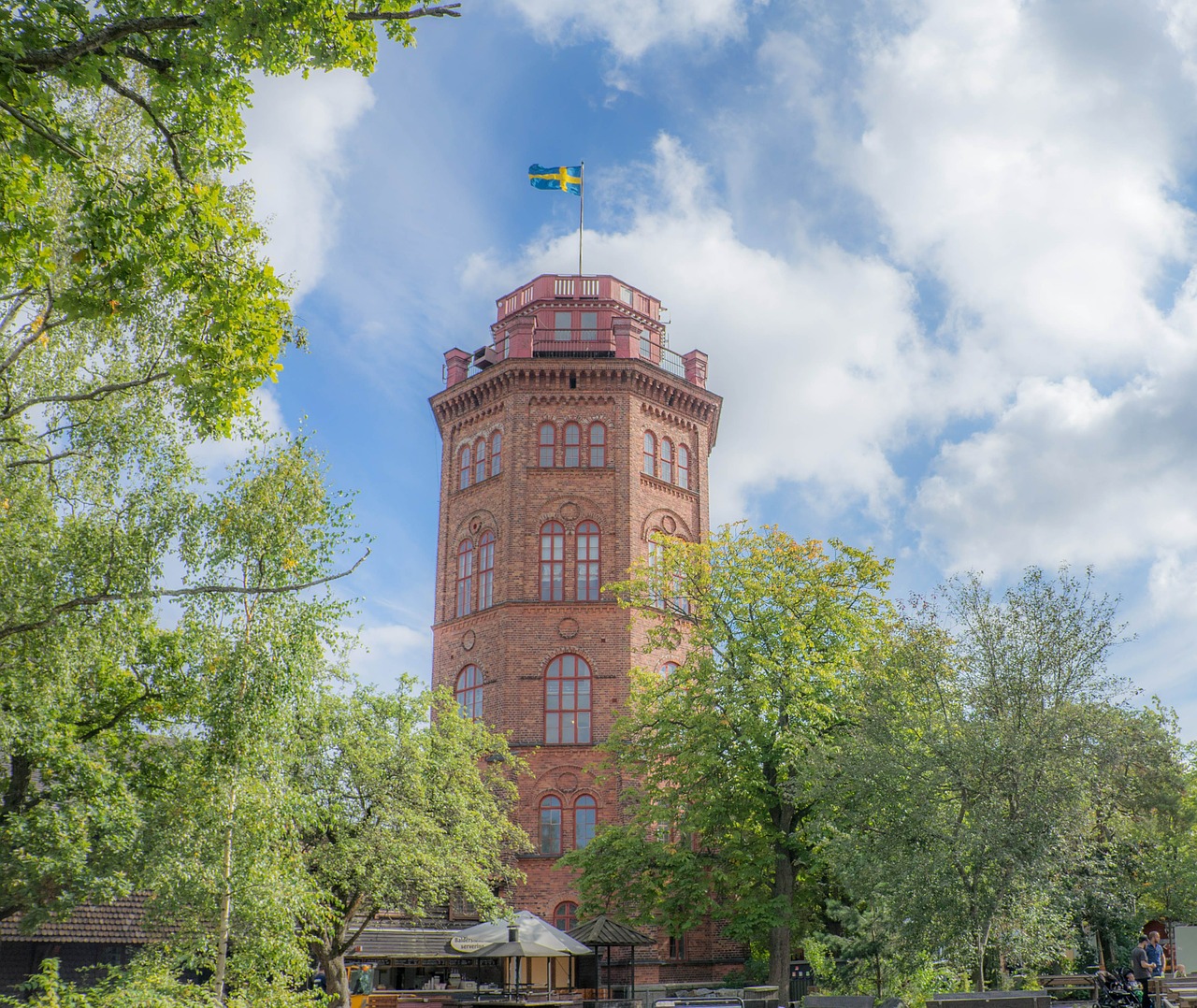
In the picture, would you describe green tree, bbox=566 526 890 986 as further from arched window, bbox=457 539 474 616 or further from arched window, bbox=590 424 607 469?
arched window, bbox=457 539 474 616

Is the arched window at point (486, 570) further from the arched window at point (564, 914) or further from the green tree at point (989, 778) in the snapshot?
the green tree at point (989, 778)

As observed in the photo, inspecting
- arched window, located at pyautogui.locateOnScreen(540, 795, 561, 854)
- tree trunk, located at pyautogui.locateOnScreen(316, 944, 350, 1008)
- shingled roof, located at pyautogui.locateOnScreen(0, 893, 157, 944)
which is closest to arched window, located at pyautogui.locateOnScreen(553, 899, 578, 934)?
arched window, located at pyautogui.locateOnScreen(540, 795, 561, 854)

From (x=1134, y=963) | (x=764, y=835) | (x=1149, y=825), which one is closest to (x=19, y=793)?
(x=764, y=835)

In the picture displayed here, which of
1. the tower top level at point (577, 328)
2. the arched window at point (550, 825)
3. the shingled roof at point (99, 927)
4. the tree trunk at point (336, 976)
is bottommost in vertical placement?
the tree trunk at point (336, 976)

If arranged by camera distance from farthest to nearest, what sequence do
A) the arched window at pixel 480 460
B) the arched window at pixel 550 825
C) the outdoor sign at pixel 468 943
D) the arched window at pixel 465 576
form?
1. the arched window at pixel 480 460
2. the arched window at pixel 465 576
3. the arched window at pixel 550 825
4. the outdoor sign at pixel 468 943

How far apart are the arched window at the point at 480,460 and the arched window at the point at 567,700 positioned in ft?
27.0

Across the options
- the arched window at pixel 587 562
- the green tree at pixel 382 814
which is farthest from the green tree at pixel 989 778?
the arched window at pixel 587 562

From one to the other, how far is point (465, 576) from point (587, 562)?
5.19 meters

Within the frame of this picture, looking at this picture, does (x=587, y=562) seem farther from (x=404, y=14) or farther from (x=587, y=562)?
(x=404, y=14)

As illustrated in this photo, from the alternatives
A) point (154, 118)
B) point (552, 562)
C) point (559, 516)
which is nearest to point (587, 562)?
point (552, 562)

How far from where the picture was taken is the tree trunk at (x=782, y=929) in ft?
85.3

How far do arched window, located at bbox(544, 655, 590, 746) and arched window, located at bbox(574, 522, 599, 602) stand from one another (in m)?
2.35

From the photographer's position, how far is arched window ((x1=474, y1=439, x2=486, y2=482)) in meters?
43.1

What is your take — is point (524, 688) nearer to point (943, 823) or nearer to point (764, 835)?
point (764, 835)
